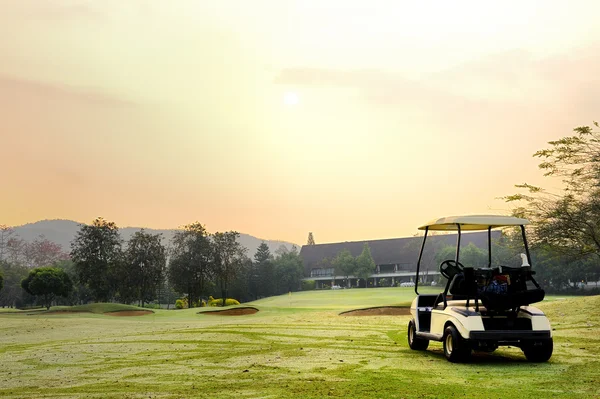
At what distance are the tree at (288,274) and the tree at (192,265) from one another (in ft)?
81.9

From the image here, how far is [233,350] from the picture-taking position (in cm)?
1736

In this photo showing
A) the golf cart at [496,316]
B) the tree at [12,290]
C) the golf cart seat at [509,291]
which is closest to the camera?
the golf cart at [496,316]

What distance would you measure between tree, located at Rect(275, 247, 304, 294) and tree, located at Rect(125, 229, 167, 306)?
2758 cm

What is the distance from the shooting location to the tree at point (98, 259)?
70500 millimetres

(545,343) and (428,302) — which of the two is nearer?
(545,343)

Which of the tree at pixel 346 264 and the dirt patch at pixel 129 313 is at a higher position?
the tree at pixel 346 264

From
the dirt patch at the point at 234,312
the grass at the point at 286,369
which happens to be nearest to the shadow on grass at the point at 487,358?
the grass at the point at 286,369

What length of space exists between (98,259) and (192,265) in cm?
1029

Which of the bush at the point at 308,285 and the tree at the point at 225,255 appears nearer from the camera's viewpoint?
the tree at the point at 225,255

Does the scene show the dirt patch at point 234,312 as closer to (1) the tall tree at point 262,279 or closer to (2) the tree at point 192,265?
(2) the tree at point 192,265

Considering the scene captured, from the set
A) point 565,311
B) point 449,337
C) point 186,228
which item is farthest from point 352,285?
point 449,337

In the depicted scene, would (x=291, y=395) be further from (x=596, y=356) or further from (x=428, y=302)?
(x=596, y=356)

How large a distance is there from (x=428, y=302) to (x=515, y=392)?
19.0 feet

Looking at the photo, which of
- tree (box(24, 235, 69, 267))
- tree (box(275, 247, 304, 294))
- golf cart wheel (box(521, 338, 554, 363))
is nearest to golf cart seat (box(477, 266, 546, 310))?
golf cart wheel (box(521, 338, 554, 363))
